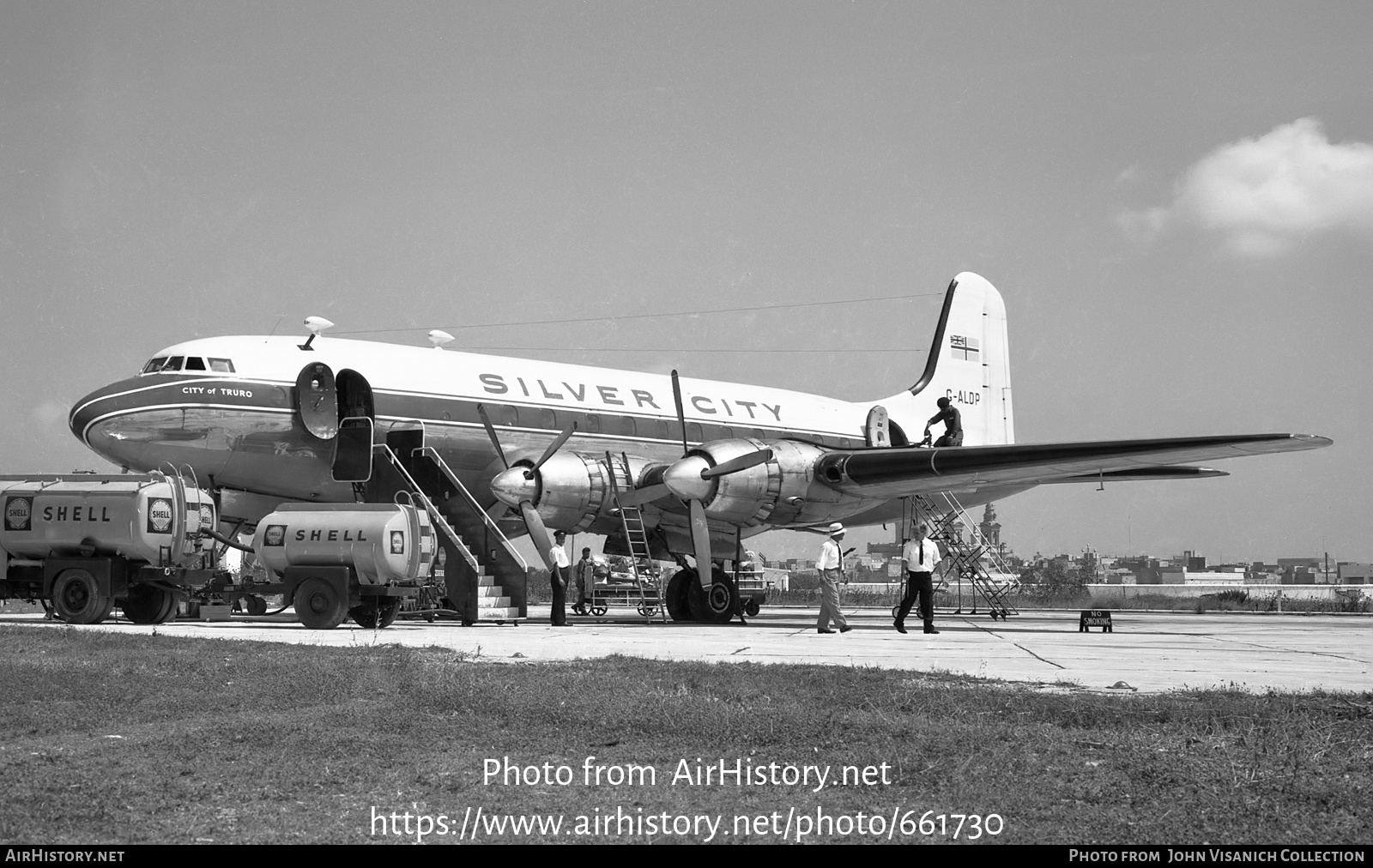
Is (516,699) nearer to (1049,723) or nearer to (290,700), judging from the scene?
(290,700)

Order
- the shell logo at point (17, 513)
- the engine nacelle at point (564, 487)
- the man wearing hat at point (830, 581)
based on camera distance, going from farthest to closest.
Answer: the engine nacelle at point (564, 487) < the shell logo at point (17, 513) < the man wearing hat at point (830, 581)

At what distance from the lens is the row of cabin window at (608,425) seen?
20641 mm

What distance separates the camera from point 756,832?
4.90 metres

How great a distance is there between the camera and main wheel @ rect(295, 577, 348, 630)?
1664 cm

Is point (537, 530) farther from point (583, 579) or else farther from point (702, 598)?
point (583, 579)

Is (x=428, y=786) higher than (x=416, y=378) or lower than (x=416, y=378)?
lower

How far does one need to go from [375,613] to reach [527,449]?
448 cm

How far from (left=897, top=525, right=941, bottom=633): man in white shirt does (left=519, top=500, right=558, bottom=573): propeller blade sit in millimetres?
5614

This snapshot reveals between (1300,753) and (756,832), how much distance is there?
2962mm

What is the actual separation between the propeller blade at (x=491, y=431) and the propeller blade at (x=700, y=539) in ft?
10.3

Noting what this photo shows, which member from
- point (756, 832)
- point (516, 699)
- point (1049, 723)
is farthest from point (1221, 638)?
point (756, 832)

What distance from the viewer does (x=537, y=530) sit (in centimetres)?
1928

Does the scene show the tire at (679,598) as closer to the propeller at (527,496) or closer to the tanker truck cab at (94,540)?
the propeller at (527,496)

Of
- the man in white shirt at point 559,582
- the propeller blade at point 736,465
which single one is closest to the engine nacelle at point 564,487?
the man in white shirt at point 559,582
